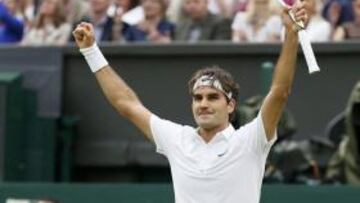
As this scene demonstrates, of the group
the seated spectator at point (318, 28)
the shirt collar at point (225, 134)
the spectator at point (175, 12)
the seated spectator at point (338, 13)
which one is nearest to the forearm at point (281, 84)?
the shirt collar at point (225, 134)

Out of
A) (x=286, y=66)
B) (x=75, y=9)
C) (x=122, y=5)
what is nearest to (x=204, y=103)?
(x=286, y=66)

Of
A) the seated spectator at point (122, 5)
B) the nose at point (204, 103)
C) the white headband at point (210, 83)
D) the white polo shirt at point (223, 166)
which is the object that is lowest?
the seated spectator at point (122, 5)

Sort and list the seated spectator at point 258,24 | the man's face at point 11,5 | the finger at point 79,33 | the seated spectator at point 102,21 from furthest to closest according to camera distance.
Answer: the man's face at point 11,5, the seated spectator at point 102,21, the seated spectator at point 258,24, the finger at point 79,33

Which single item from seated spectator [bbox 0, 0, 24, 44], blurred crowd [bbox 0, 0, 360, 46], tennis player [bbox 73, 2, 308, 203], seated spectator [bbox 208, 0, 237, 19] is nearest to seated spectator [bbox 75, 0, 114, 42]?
blurred crowd [bbox 0, 0, 360, 46]

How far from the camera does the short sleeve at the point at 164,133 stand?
6.63m

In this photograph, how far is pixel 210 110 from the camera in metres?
6.45

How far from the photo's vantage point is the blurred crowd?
12070 millimetres

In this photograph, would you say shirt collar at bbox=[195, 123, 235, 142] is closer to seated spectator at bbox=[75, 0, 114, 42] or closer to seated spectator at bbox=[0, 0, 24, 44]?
seated spectator at bbox=[75, 0, 114, 42]

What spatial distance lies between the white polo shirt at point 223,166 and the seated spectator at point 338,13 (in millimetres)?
5828

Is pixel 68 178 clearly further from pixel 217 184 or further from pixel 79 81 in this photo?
pixel 217 184

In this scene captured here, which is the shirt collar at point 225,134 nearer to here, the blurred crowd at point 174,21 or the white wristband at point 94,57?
the white wristband at point 94,57

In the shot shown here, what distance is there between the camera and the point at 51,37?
42.1 ft

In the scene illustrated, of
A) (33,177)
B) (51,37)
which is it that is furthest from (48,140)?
(51,37)

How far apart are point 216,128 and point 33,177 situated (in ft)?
18.9
